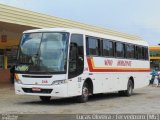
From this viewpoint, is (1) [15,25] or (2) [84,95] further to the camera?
(1) [15,25]

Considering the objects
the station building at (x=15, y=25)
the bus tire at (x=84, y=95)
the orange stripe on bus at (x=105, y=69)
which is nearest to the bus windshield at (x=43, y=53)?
the station building at (x=15, y=25)

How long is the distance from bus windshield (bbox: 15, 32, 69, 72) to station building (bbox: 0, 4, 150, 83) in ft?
5.02

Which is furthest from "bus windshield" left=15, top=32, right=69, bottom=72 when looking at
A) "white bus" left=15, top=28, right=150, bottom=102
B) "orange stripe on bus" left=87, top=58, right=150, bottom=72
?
"orange stripe on bus" left=87, top=58, right=150, bottom=72

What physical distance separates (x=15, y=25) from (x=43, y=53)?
477 inches

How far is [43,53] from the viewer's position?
17.0 metres

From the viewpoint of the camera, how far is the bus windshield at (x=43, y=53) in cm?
1678

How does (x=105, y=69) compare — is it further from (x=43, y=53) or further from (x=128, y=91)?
(x=43, y=53)

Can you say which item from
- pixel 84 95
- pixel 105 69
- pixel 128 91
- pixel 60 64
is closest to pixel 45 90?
pixel 60 64

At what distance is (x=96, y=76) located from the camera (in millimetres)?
19516

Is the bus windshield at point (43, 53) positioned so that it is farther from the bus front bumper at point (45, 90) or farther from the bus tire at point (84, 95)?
the bus tire at point (84, 95)

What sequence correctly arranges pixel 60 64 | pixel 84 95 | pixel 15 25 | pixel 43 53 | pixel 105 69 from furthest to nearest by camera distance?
pixel 15 25, pixel 105 69, pixel 84 95, pixel 43 53, pixel 60 64

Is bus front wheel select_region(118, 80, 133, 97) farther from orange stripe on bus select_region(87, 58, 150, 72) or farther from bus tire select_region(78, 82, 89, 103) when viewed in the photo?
bus tire select_region(78, 82, 89, 103)

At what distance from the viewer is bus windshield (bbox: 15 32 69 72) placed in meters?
16.8

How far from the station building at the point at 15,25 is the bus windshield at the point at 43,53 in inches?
60.2
